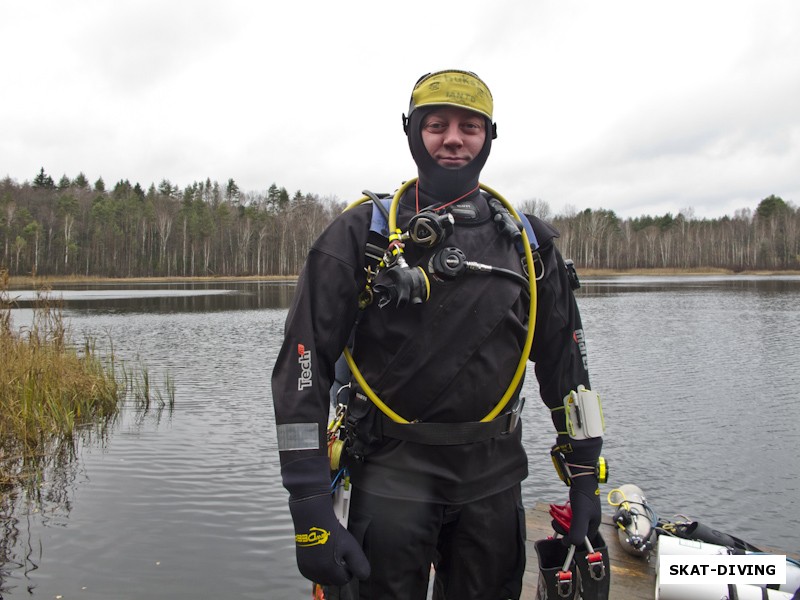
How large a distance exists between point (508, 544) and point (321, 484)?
0.85 m

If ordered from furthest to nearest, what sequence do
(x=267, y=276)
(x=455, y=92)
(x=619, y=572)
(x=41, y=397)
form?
1. (x=267, y=276)
2. (x=41, y=397)
3. (x=619, y=572)
4. (x=455, y=92)

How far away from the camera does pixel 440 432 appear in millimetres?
2422

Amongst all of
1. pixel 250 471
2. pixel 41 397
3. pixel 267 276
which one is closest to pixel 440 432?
pixel 250 471

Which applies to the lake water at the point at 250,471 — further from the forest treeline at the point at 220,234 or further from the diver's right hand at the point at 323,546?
the forest treeline at the point at 220,234

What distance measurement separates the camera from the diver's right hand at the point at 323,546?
220cm

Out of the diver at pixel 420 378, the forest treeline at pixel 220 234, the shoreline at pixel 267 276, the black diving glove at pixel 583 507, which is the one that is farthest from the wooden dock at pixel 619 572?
the forest treeline at pixel 220 234

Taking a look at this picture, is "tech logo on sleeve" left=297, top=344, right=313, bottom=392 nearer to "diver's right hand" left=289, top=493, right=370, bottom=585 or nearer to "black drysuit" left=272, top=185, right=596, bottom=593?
"black drysuit" left=272, top=185, right=596, bottom=593

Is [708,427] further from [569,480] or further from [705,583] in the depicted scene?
[569,480]

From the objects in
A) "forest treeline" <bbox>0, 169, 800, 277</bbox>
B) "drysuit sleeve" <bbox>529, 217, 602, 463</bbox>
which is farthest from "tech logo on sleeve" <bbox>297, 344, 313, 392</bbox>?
"forest treeline" <bbox>0, 169, 800, 277</bbox>

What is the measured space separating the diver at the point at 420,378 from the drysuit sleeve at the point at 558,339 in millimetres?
101

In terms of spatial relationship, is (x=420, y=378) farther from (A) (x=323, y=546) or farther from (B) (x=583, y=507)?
(B) (x=583, y=507)

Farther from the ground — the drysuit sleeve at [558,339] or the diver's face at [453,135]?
the diver's face at [453,135]

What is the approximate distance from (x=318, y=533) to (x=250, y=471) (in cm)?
756

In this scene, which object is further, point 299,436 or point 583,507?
point 583,507
